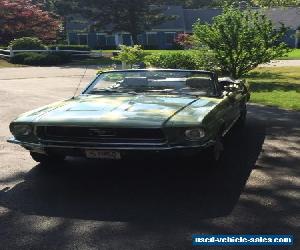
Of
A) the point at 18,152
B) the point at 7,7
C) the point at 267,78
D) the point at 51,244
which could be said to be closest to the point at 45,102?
the point at 18,152

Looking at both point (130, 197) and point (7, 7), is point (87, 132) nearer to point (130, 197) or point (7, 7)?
point (130, 197)

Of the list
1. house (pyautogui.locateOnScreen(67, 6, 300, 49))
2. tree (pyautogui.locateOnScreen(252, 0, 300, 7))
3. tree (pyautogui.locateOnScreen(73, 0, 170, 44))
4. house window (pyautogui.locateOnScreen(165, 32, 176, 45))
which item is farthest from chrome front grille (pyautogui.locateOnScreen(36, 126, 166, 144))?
house window (pyautogui.locateOnScreen(165, 32, 176, 45))

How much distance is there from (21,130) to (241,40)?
1313cm

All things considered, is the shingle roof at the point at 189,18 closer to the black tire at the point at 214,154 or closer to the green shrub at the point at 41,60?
the green shrub at the point at 41,60

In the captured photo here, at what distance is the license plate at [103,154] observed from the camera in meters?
5.27

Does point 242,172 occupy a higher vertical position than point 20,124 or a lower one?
lower

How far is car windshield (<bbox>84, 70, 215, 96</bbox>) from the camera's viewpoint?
271 inches

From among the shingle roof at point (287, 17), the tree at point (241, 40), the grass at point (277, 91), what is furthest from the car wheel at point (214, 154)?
the shingle roof at point (287, 17)

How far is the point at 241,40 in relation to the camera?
1734 cm

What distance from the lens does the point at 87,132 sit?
5383 mm

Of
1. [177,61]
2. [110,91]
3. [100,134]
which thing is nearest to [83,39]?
[177,61]

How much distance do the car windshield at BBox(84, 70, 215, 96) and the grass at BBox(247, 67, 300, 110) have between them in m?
5.98

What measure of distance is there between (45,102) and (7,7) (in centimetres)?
2545

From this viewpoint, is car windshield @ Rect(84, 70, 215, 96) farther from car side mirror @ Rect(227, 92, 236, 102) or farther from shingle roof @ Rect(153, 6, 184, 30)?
shingle roof @ Rect(153, 6, 184, 30)
